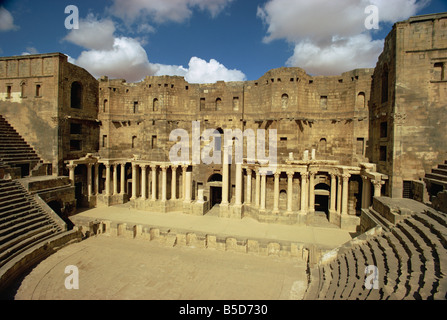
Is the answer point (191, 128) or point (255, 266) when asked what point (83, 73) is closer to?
point (191, 128)

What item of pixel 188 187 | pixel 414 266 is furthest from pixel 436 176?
pixel 188 187

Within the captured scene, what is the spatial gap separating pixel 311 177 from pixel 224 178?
22.6 feet

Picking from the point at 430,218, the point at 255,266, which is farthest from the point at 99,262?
the point at 430,218

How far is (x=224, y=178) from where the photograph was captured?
21516 millimetres

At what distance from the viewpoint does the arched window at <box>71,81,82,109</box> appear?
958 inches

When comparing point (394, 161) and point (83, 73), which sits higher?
point (83, 73)

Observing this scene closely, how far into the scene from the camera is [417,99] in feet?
49.8

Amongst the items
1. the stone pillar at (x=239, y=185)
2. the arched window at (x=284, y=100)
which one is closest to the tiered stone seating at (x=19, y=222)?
the stone pillar at (x=239, y=185)

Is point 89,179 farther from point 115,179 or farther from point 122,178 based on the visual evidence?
point 122,178

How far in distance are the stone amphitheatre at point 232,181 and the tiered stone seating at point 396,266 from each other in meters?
0.08

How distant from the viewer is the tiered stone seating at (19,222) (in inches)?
515

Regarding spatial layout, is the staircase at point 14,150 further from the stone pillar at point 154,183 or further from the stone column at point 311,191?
the stone column at point 311,191

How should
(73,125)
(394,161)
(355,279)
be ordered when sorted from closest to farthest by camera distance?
1. (355,279)
2. (394,161)
3. (73,125)

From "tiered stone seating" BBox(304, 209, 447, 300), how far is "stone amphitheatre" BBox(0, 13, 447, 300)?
0.08m
